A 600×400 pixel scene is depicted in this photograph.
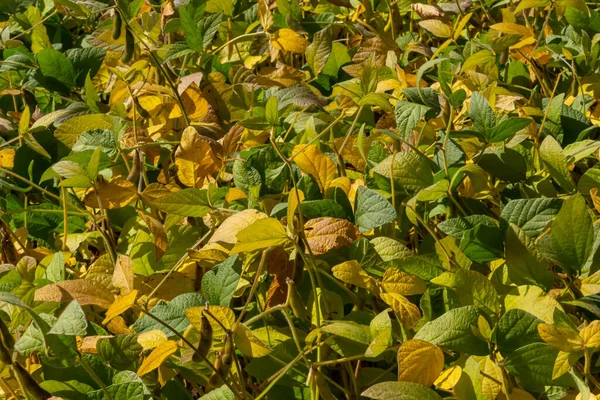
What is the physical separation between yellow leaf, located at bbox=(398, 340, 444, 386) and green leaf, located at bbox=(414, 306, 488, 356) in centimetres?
1

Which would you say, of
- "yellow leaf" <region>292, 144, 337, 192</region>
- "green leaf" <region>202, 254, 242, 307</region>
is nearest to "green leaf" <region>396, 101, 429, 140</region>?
"yellow leaf" <region>292, 144, 337, 192</region>

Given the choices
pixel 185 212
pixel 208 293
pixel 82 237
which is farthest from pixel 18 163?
pixel 208 293

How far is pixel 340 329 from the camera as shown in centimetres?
87

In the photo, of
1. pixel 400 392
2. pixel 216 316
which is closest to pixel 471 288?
pixel 400 392

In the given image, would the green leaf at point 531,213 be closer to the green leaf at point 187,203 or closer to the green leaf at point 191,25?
the green leaf at point 187,203

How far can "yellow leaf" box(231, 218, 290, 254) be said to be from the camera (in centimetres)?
92

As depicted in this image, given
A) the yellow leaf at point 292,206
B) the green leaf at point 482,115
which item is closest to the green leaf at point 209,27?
the green leaf at point 482,115

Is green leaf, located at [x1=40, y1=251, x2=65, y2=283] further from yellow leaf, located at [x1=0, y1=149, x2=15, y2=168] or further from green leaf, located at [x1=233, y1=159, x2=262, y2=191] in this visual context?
yellow leaf, located at [x1=0, y1=149, x2=15, y2=168]

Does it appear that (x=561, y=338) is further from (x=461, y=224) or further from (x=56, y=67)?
(x=56, y=67)

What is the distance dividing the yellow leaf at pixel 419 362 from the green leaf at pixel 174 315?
0.87ft

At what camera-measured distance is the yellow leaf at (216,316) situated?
896 millimetres

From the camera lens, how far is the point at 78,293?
1.02m

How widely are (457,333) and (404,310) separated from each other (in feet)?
0.32

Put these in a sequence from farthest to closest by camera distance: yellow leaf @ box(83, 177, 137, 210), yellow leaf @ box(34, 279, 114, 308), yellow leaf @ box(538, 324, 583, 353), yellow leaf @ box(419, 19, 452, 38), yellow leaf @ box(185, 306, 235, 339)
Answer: yellow leaf @ box(419, 19, 452, 38) → yellow leaf @ box(83, 177, 137, 210) → yellow leaf @ box(34, 279, 114, 308) → yellow leaf @ box(185, 306, 235, 339) → yellow leaf @ box(538, 324, 583, 353)
